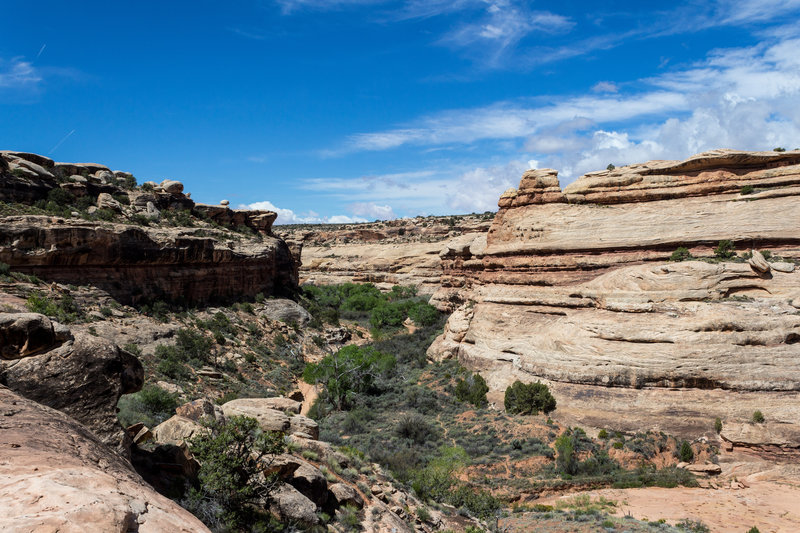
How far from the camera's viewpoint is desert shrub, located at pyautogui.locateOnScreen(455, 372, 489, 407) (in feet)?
76.7

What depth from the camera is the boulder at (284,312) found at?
4016 centimetres

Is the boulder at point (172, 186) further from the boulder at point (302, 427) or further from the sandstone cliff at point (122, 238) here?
the boulder at point (302, 427)

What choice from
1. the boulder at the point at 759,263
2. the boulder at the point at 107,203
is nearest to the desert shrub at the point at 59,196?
the boulder at the point at 107,203

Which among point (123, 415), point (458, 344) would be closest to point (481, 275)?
point (458, 344)

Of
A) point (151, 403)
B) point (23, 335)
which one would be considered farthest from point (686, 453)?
point (23, 335)

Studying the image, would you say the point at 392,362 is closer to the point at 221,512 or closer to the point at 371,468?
the point at 371,468

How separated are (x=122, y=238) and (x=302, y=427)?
21498mm

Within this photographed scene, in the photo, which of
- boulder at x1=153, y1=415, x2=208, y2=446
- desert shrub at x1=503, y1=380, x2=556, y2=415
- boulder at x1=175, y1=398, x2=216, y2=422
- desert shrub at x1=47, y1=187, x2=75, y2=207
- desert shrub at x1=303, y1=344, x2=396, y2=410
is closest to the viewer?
boulder at x1=153, y1=415, x2=208, y2=446

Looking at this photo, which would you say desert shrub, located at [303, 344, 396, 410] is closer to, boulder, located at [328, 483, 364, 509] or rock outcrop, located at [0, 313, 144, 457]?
boulder, located at [328, 483, 364, 509]

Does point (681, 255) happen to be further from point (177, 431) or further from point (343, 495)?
point (177, 431)

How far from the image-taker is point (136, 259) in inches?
1174

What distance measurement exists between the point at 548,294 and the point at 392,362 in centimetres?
1169

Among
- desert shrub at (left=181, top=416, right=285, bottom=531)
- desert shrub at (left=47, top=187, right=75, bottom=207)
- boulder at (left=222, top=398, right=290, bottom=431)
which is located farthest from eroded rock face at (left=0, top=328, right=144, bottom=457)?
desert shrub at (left=47, top=187, right=75, bottom=207)

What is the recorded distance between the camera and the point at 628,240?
81.7 ft
